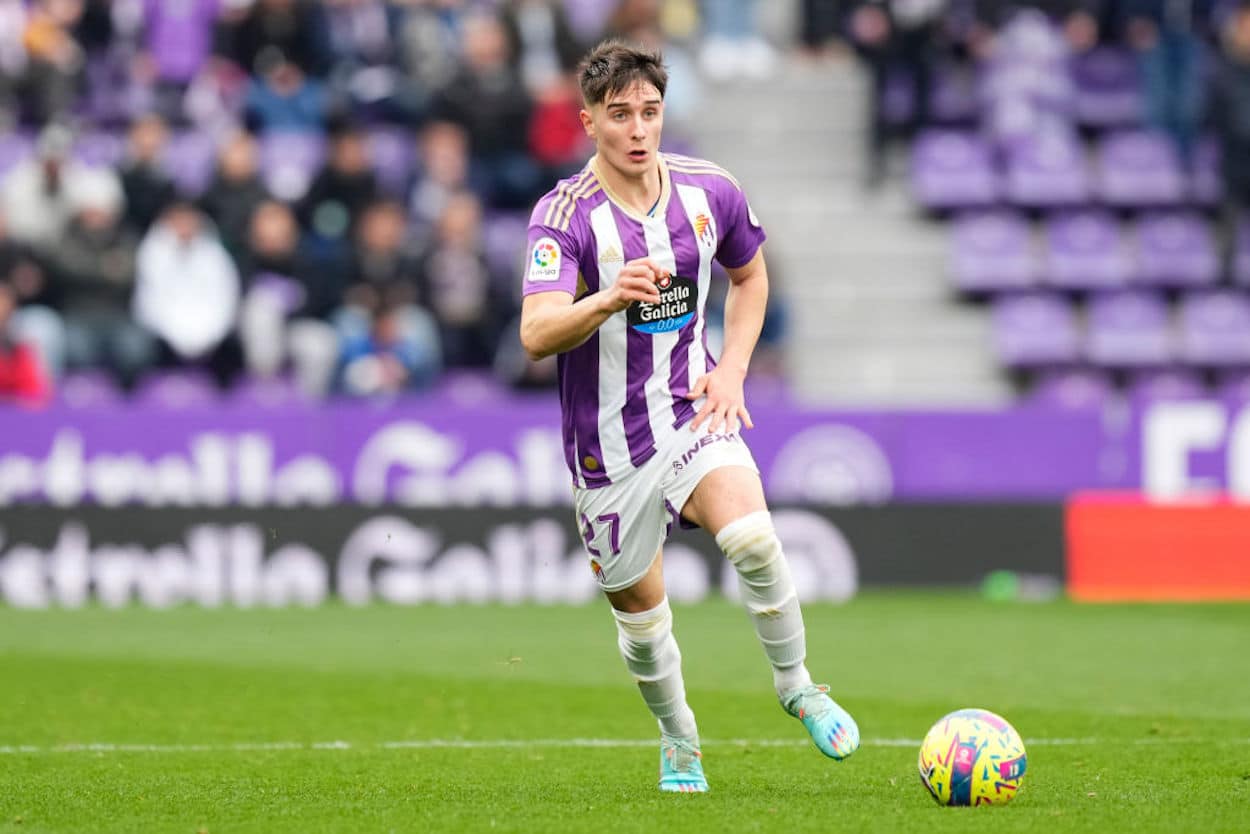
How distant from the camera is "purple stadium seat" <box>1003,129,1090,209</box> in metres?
19.5

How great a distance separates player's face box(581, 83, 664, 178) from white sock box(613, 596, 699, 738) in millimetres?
1456

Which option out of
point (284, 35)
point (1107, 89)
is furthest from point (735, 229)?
point (1107, 89)

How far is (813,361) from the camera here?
62.0 ft

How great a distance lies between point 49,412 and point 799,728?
849 centimetres

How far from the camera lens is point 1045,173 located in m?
19.5

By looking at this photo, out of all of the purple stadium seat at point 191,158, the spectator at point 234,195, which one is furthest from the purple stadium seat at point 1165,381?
the purple stadium seat at point 191,158

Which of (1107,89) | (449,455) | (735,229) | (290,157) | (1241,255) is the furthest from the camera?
(1107,89)

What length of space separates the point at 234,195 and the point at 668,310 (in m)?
11.1

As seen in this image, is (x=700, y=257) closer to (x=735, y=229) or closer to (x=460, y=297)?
(x=735, y=229)

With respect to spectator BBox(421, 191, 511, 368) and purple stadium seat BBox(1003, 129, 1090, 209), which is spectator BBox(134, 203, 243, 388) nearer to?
spectator BBox(421, 191, 511, 368)

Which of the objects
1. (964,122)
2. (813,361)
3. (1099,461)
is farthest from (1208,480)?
(964,122)

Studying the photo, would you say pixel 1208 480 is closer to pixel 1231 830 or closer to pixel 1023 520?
pixel 1023 520

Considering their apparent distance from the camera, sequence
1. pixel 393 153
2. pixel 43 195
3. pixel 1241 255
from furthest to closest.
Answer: pixel 1241 255, pixel 393 153, pixel 43 195

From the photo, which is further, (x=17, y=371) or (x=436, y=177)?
(x=436, y=177)
